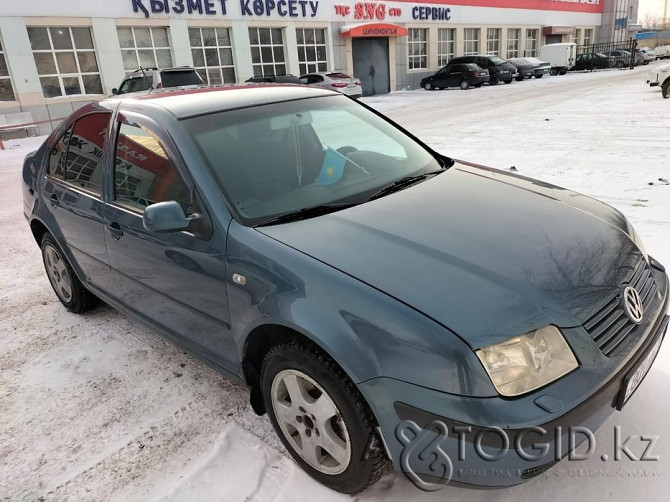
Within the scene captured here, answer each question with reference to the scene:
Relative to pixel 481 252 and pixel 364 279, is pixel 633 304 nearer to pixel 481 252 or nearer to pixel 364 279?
pixel 481 252

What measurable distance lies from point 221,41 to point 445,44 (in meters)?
17.1

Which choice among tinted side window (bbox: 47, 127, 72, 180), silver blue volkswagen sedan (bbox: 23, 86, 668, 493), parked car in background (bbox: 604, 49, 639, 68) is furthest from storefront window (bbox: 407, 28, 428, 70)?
silver blue volkswagen sedan (bbox: 23, 86, 668, 493)

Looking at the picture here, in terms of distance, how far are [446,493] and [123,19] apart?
2125 cm

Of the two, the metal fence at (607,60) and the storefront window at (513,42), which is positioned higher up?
the storefront window at (513,42)

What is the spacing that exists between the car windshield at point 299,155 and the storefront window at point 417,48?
30.3 meters

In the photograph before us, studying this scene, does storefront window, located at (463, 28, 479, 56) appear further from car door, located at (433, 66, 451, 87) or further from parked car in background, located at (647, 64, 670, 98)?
parked car in background, located at (647, 64, 670, 98)

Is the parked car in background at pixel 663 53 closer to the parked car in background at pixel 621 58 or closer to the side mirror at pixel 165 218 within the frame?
the parked car in background at pixel 621 58

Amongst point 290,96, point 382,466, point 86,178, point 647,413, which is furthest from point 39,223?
point 647,413

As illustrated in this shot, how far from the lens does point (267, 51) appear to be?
24219mm

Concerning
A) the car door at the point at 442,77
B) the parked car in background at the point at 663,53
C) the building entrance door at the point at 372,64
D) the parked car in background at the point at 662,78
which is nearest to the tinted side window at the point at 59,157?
the parked car in background at the point at 662,78

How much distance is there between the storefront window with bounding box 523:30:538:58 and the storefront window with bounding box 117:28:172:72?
30.8 meters

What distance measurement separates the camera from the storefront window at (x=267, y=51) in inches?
935

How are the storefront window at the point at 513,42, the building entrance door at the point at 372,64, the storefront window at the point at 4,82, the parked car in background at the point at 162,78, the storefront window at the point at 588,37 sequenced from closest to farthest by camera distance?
the parked car in background at the point at 162,78
the storefront window at the point at 4,82
the building entrance door at the point at 372,64
the storefront window at the point at 513,42
the storefront window at the point at 588,37

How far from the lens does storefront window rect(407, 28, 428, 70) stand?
31.7m
